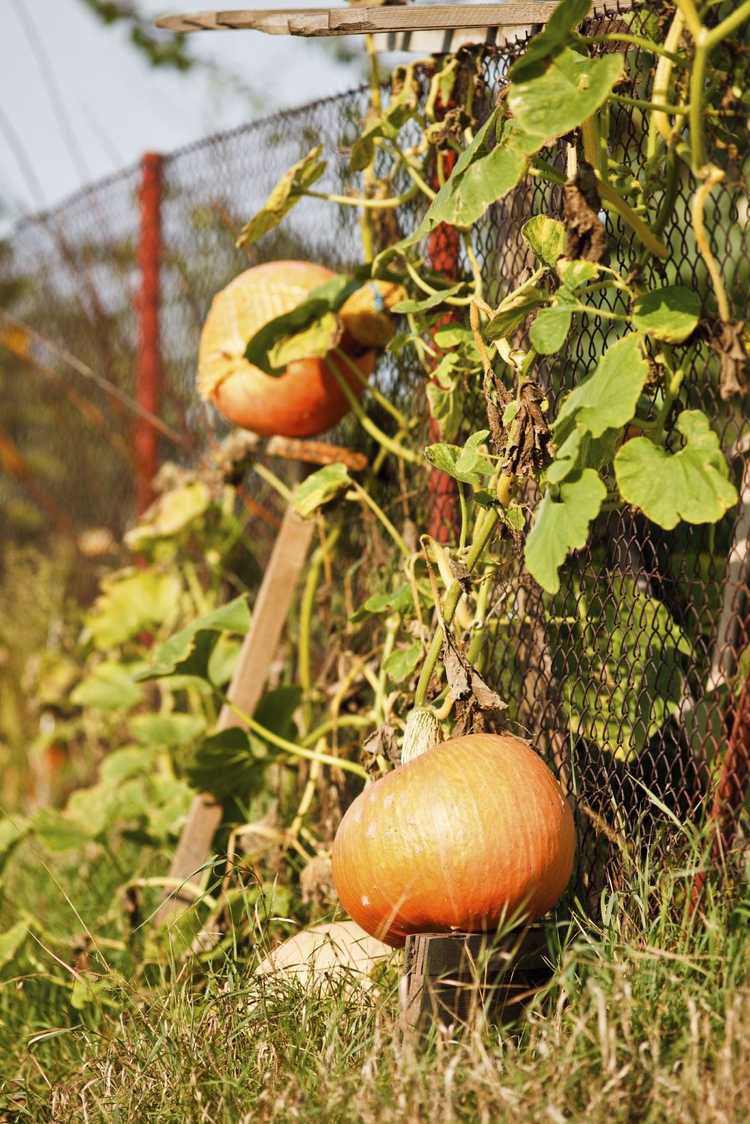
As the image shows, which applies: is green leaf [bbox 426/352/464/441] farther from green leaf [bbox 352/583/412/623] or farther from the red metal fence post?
the red metal fence post

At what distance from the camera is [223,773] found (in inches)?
111

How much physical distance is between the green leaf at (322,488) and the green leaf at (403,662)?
44cm

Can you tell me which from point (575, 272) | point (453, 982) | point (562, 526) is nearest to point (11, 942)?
point (453, 982)

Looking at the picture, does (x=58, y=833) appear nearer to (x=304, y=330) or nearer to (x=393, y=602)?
(x=393, y=602)

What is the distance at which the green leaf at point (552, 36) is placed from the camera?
168 centimetres

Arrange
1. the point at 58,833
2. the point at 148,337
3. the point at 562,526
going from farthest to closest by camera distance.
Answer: the point at 148,337
the point at 58,833
the point at 562,526

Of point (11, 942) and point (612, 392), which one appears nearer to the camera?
point (612, 392)

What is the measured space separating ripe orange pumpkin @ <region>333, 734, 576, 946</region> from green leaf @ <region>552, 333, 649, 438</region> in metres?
0.53

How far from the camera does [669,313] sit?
1.90 m

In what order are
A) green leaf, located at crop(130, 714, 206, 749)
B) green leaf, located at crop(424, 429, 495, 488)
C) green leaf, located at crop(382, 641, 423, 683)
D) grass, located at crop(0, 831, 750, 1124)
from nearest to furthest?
grass, located at crop(0, 831, 750, 1124)
green leaf, located at crop(424, 429, 495, 488)
green leaf, located at crop(382, 641, 423, 683)
green leaf, located at crop(130, 714, 206, 749)

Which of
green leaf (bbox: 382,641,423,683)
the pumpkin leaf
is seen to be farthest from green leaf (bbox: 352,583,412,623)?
the pumpkin leaf

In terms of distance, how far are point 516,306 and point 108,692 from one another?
2094mm

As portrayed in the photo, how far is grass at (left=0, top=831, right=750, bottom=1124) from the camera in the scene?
157cm

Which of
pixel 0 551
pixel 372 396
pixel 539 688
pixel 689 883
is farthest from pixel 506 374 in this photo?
pixel 0 551
